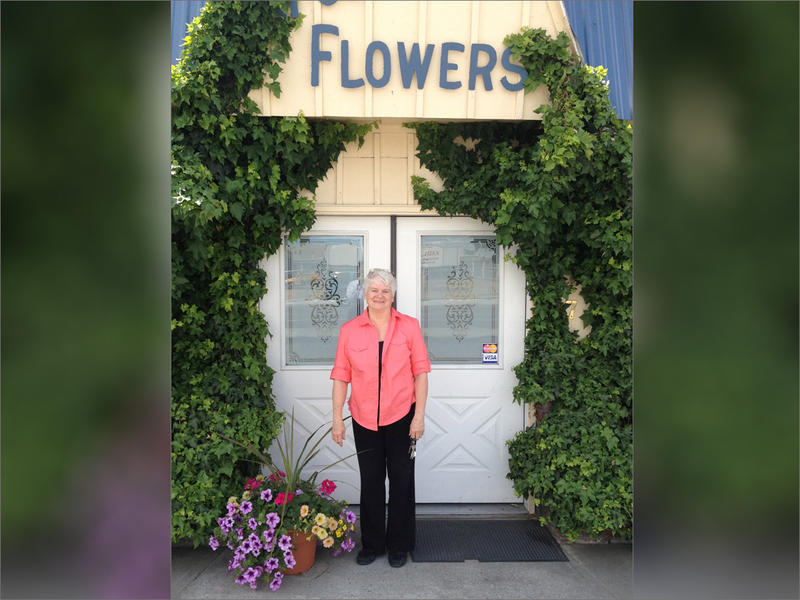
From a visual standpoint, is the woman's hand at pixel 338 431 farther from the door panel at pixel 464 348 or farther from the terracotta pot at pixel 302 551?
the door panel at pixel 464 348

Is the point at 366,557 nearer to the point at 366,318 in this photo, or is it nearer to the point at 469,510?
the point at 469,510

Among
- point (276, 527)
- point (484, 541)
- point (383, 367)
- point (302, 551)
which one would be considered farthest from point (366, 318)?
point (484, 541)

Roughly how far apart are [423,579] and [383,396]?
3.84 ft

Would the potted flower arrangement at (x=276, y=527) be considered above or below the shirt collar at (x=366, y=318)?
below

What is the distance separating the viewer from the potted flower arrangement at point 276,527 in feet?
11.2

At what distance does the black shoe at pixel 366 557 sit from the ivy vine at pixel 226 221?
94 centimetres

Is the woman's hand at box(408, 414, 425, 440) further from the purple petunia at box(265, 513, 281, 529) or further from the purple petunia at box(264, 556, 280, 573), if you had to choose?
the purple petunia at box(264, 556, 280, 573)

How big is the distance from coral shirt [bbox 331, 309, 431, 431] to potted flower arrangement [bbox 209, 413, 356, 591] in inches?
15.4

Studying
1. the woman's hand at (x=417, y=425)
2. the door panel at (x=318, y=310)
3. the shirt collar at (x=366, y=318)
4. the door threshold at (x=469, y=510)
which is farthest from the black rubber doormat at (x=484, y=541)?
the shirt collar at (x=366, y=318)

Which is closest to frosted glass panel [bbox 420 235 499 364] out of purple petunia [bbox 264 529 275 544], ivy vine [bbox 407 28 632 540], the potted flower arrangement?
ivy vine [bbox 407 28 632 540]
